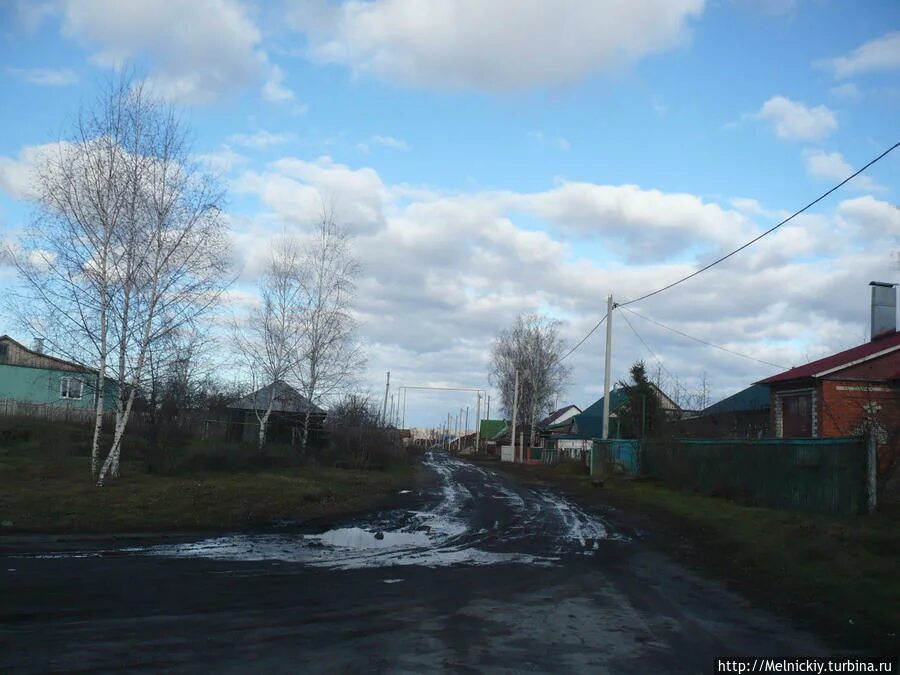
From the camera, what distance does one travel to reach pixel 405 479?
32.1 metres

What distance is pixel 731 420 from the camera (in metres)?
37.7

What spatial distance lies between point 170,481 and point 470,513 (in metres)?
8.32

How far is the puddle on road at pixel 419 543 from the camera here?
1178cm

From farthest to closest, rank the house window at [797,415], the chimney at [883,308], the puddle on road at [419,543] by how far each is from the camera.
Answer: the chimney at [883,308]
the house window at [797,415]
the puddle on road at [419,543]

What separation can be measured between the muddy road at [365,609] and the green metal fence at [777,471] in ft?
20.2

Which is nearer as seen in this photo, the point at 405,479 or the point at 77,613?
the point at 77,613

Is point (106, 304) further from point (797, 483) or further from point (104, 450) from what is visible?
point (797, 483)

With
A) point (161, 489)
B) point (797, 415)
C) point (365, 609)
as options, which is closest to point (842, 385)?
point (797, 415)

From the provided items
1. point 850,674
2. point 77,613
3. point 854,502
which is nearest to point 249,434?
point 854,502

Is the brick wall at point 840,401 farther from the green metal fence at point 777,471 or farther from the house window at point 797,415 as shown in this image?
the green metal fence at point 777,471

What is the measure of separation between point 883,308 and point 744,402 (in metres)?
14.4

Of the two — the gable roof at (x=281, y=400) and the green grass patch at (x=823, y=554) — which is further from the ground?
the gable roof at (x=281, y=400)

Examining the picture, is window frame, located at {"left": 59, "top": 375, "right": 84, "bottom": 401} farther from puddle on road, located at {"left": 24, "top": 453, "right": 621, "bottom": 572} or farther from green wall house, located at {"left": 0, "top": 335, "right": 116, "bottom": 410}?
puddle on road, located at {"left": 24, "top": 453, "right": 621, "bottom": 572}

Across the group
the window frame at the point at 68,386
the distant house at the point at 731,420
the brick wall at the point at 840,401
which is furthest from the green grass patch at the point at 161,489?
the brick wall at the point at 840,401
